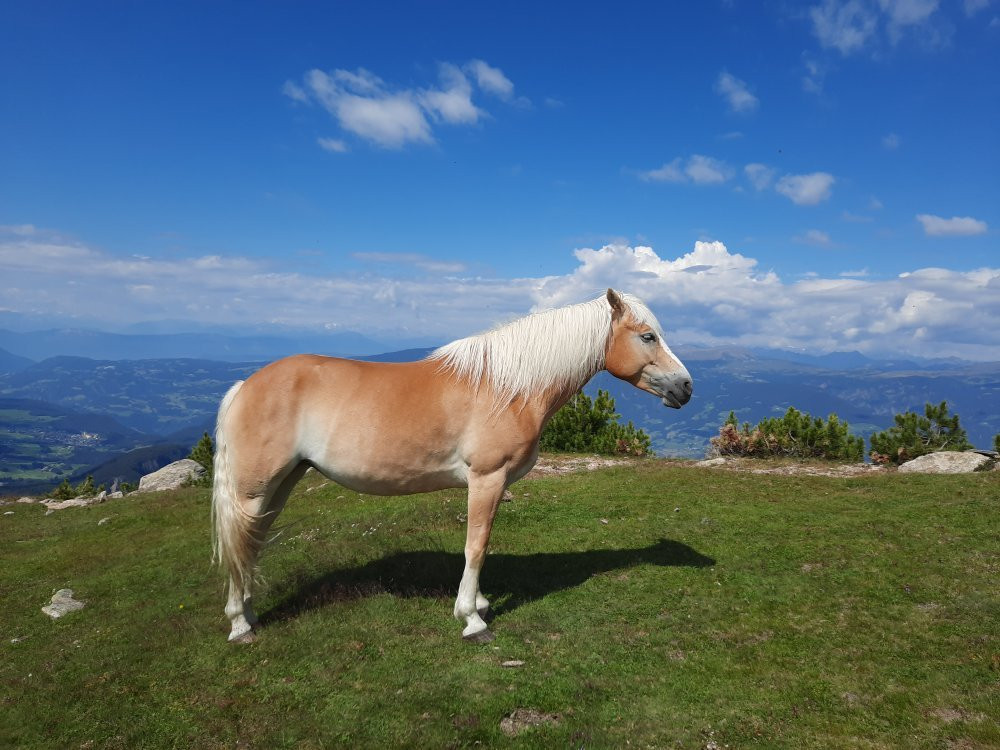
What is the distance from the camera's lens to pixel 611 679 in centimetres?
458

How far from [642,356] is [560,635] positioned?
3113mm

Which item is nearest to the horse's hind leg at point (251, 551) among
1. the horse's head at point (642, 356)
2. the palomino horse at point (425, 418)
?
the palomino horse at point (425, 418)

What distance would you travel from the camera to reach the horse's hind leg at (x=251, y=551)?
544cm

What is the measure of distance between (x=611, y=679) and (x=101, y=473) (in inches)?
6966

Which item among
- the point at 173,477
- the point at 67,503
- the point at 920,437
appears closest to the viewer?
the point at 920,437

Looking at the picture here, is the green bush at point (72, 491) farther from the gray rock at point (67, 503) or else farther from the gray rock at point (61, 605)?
the gray rock at point (61, 605)

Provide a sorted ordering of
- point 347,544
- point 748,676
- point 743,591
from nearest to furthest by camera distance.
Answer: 1. point 748,676
2. point 743,591
3. point 347,544

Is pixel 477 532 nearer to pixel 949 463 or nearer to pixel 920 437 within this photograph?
pixel 949 463

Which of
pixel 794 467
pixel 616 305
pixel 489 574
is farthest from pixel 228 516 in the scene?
pixel 794 467

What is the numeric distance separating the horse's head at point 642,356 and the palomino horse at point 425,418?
0.04 feet

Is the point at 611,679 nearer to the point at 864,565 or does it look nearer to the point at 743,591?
the point at 743,591

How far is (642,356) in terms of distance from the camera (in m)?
5.84

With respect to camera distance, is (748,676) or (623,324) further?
(623,324)

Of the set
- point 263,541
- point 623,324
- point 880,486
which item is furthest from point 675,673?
point 880,486
